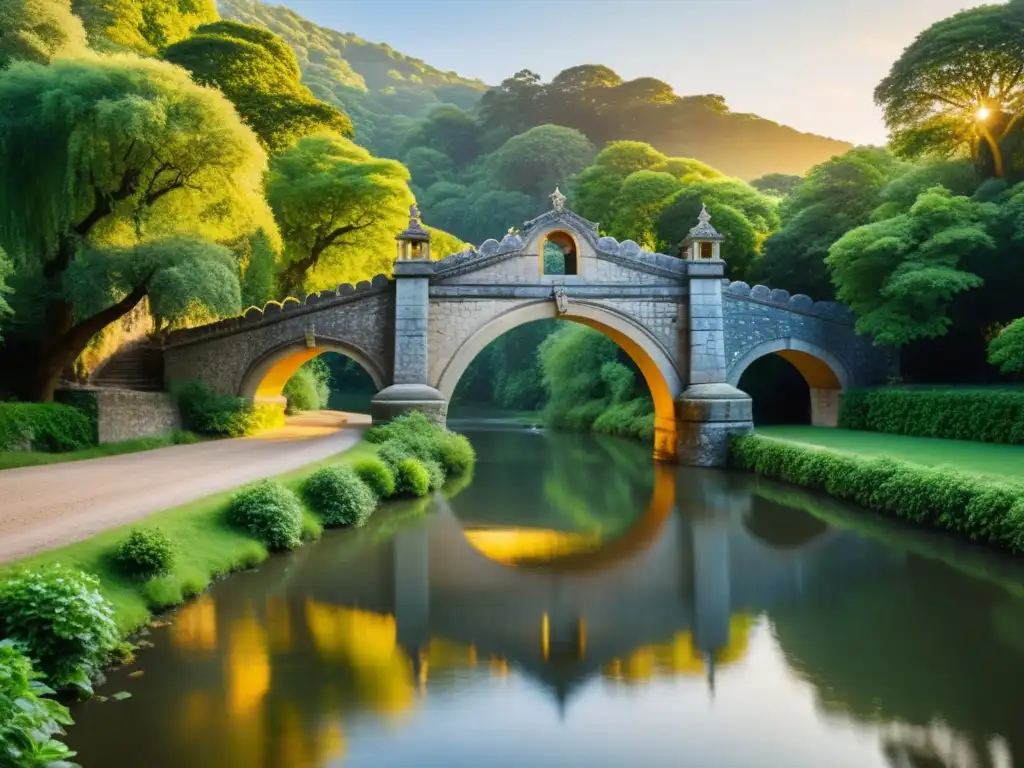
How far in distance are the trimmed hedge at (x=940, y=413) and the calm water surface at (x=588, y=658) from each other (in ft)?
18.9

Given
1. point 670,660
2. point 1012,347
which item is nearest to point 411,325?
point 1012,347

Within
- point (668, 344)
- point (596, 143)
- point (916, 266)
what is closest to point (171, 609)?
point (668, 344)

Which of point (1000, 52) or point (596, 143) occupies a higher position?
point (596, 143)

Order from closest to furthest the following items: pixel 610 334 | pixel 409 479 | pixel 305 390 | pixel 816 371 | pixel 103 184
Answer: pixel 103 184
pixel 409 479
pixel 610 334
pixel 816 371
pixel 305 390

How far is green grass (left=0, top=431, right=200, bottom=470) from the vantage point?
14.6 m

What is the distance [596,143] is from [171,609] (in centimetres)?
5813

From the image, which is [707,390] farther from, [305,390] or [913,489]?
[305,390]

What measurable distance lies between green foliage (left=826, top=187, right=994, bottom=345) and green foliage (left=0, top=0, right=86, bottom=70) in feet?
58.7

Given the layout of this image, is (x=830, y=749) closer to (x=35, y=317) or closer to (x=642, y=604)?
(x=642, y=604)

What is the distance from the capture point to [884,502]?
14.6 meters

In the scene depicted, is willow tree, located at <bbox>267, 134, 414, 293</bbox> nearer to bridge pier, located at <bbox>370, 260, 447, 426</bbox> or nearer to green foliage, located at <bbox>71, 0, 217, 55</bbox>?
green foliage, located at <bbox>71, 0, 217, 55</bbox>

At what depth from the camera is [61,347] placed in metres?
17.0

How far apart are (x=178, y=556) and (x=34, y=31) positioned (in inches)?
523

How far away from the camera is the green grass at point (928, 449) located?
45.6 feet
